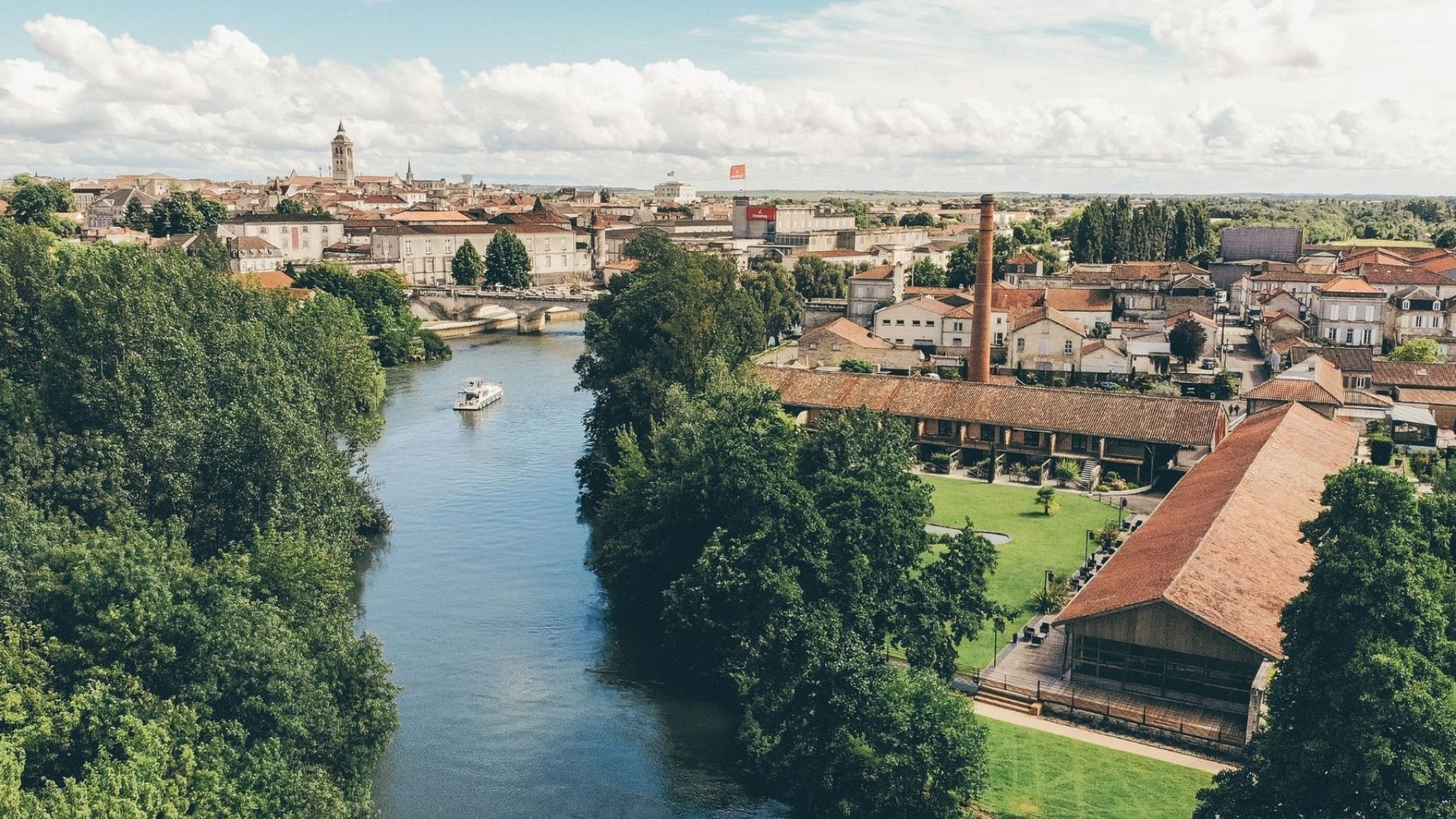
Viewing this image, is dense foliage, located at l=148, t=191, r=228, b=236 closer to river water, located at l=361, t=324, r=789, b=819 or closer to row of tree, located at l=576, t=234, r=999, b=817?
river water, located at l=361, t=324, r=789, b=819

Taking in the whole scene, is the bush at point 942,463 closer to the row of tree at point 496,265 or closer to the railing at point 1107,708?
the railing at point 1107,708

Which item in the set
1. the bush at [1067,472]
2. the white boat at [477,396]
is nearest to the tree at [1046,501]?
the bush at [1067,472]

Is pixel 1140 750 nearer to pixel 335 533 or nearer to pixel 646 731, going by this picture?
pixel 646 731

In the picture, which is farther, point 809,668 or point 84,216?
point 84,216

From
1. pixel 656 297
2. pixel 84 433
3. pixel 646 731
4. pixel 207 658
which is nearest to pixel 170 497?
pixel 84 433

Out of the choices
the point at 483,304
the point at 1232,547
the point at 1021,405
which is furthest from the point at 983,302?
the point at 483,304

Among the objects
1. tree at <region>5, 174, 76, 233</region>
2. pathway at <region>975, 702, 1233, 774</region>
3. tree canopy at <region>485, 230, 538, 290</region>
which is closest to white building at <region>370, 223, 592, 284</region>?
tree canopy at <region>485, 230, 538, 290</region>

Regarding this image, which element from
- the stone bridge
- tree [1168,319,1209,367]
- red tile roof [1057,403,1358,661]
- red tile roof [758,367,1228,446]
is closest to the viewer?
red tile roof [1057,403,1358,661]
